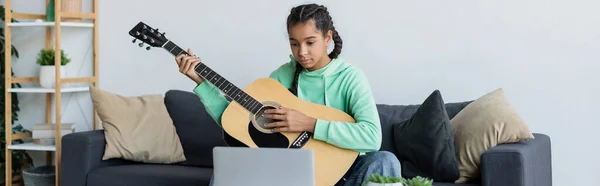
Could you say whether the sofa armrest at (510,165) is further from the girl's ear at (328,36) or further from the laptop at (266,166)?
the laptop at (266,166)

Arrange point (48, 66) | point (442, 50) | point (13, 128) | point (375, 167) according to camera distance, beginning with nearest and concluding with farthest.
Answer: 1. point (375, 167)
2. point (442, 50)
3. point (48, 66)
4. point (13, 128)

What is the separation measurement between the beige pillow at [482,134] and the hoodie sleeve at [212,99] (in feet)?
3.07

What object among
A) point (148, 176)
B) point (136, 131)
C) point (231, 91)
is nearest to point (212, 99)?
point (231, 91)

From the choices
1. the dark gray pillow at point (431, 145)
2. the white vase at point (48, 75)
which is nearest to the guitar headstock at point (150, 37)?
the dark gray pillow at point (431, 145)

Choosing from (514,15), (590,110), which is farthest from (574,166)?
(514,15)

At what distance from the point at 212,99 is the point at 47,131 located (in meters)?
1.87

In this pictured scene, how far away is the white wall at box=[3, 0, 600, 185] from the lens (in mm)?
3381

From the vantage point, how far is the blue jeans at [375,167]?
93.0 inches

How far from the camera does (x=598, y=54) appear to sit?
3.32 meters

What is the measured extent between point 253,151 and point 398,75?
5.21ft

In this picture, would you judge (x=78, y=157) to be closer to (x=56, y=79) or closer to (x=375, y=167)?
(x=56, y=79)

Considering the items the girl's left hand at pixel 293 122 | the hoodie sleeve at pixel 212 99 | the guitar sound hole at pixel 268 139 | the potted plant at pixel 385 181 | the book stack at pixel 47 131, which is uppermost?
the hoodie sleeve at pixel 212 99

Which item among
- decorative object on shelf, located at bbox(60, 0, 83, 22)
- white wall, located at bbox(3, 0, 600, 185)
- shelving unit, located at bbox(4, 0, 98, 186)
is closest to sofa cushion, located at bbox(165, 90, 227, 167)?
white wall, located at bbox(3, 0, 600, 185)

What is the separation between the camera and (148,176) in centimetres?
327
